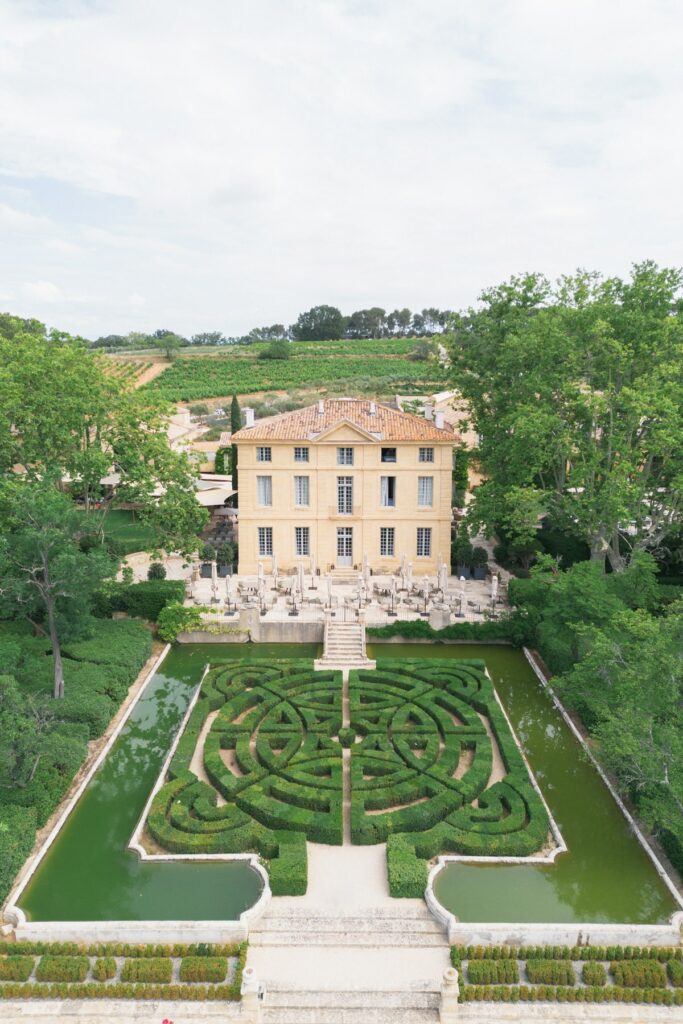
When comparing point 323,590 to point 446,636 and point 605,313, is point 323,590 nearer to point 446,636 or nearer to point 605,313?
point 446,636

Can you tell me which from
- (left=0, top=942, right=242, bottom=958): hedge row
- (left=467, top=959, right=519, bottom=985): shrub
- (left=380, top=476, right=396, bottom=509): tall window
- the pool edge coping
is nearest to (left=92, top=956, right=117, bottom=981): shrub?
(left=0, top=942, right=242, bottom=958): hedge row

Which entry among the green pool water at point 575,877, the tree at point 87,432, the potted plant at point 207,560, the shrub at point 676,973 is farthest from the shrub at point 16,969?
the potted plant at point 207,560

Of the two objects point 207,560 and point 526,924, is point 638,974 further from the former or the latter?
point 207,560

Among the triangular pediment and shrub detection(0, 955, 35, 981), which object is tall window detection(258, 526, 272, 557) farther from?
shrub detection(0, 955, 35, 981)

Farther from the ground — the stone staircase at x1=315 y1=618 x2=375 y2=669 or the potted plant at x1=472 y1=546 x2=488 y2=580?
the potted plant at x1=472 y1=546 x2=488 y2=580

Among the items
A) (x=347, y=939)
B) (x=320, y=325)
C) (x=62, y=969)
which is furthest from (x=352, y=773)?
(x=320, y=325)

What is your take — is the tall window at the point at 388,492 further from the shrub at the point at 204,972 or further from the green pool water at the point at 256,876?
the shrub at the point at 204,972
